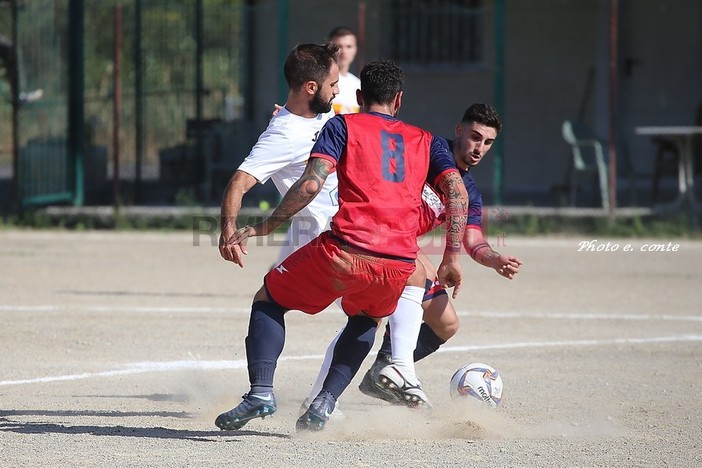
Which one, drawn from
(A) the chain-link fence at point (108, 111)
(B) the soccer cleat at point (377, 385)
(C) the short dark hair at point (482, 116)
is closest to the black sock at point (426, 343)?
(B) the soccer cleat at point (377, 385)

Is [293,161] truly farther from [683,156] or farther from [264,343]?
[683,156]

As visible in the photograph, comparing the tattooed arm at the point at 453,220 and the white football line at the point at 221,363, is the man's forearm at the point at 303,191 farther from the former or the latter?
the white football line at the point at 221,363

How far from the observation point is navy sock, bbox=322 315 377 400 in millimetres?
5562

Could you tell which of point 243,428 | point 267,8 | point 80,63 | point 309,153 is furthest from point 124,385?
point 267,8

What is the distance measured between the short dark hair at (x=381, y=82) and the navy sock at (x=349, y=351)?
105 cm

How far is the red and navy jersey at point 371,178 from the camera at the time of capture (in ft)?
17.4

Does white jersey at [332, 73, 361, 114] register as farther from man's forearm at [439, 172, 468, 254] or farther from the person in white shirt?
man's forearm at [439, 172, 468, 254]

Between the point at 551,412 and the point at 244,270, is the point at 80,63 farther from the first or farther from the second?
the point at 551,412

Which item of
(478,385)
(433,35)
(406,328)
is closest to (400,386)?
(406,328)

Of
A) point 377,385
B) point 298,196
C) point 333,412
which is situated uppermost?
point 298,196

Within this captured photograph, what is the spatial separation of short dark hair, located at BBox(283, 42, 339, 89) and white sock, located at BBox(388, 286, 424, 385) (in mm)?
1144

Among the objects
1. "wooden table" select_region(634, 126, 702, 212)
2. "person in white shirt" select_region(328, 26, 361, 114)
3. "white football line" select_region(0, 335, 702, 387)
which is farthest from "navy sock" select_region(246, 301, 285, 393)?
"wooden table" select_region(634, 126, 702, 212)

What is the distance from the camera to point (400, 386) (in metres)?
5.84

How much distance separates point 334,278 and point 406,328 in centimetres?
73
